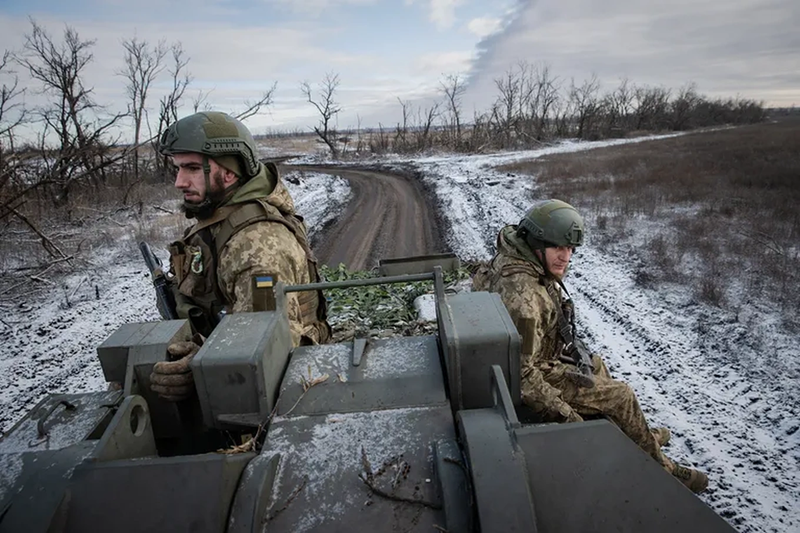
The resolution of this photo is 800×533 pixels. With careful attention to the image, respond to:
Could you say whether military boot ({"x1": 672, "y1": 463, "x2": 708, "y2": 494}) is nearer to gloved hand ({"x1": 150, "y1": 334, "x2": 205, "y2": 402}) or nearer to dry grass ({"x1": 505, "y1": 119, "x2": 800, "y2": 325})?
gloved hand ({"x1": 150, "y1": 334, "x2": 205, "y2": 402})

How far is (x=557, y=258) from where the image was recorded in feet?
11.9

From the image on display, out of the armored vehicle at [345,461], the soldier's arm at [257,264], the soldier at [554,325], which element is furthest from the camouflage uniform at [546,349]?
the soldier's arm at [257,264]

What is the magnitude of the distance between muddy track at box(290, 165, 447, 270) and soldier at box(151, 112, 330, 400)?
6249 millimetres

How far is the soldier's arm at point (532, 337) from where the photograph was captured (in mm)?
2994

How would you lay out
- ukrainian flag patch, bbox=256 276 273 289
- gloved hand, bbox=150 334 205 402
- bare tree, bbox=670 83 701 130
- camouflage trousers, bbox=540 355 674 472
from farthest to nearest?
1. bare tree, bbox=670 83 701 130
2. camouflage trousers, bbox=540 355 674 472
3. ukrainian flag patch, bbox=256 276 273 289
4. gloved hand, bbox=150 334 205 402

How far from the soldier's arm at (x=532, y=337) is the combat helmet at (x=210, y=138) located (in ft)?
6.34

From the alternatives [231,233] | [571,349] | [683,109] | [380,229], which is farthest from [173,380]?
[683,109]

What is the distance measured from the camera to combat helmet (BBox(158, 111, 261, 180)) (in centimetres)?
294

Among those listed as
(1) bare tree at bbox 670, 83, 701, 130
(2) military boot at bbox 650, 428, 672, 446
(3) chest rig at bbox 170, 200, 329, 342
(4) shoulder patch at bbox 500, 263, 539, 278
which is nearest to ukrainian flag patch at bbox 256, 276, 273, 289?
(3) chest rig at bbox 170, 200, 329, 342

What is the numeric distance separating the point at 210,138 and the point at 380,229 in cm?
969

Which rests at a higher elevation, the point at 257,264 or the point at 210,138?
the point at 210,138

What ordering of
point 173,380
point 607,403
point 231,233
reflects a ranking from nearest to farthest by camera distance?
point 173,380, point 231,233, point 607,403

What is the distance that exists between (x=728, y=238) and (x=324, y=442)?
10211 mm

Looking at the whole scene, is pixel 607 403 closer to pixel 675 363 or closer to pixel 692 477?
pixel 692 477
